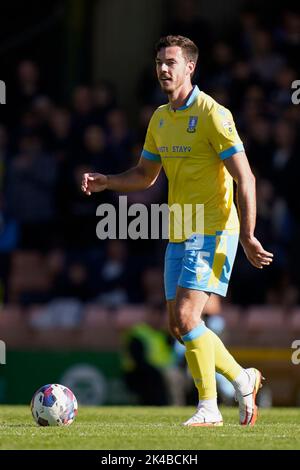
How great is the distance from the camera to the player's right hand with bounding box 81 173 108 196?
27.7 ft

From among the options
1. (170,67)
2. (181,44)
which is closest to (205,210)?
(170,67)

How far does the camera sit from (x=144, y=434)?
7602 mm

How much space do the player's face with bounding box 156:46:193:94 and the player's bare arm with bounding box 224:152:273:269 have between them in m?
0.63

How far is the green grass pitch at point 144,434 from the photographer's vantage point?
6.95 m

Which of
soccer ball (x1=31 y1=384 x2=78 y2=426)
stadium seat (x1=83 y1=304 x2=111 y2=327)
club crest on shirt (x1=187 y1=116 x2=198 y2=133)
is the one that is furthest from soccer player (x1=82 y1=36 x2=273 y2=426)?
stadium seat (x1=83 y1=304 x2=111 y2=327)

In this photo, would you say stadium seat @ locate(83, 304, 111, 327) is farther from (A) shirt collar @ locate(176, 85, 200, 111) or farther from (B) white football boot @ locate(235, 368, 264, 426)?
(A) shirt collar @ locate(176, 85, 200, 111)

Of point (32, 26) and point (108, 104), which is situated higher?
point (32, 26)

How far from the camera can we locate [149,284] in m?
14.9

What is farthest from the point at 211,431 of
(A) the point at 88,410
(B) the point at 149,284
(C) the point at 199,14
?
(C) the point at 199,14

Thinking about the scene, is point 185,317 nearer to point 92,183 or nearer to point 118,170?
point 92,183

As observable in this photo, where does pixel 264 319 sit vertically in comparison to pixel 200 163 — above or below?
below

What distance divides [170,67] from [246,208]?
105 centimetres
